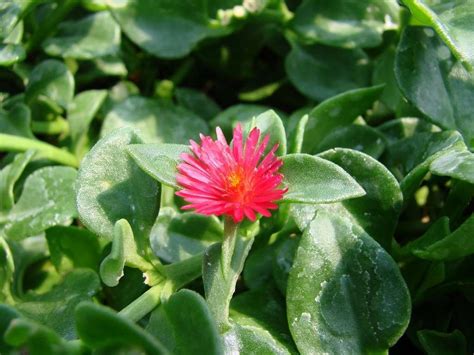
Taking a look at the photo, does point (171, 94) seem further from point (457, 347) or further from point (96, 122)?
point (457, 347)

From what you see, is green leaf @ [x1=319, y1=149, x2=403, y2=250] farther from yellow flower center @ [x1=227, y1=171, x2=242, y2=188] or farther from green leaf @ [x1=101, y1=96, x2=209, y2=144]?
green leaf @ [x1=101, y1=96, x2=209, y2=144]

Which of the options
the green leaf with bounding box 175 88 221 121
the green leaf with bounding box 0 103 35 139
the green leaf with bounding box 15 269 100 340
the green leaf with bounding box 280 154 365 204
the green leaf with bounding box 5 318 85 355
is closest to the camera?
the green leaf with bounding box 5 318 85 355

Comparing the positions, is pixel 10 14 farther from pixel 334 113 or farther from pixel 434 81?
pixel 434 81

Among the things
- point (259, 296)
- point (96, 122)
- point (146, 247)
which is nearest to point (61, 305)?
point (146, 247)

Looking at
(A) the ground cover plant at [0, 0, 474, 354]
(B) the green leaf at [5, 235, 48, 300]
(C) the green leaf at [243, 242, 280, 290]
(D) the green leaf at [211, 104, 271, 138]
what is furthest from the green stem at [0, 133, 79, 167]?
(C) the green leaf at [243, 242, 280, 290]

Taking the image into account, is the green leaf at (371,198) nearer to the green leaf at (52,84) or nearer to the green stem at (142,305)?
the green stem at (142,305)

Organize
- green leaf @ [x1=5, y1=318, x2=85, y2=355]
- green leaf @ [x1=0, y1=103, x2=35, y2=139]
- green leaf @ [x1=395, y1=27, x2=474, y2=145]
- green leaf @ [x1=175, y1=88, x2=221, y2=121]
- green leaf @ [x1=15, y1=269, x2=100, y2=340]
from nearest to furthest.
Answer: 1. green leaf @ [x1=5, y1=318, x2=85, y2=355]
2. green leaf @ [x1=15, y1=269, x2=100, y2=340]
3. green leaf @ [x1=395, y1=27, x2=474, y2=145]
4. green leaf @ [x1=0, y1=103, x2=35, y2=139]
5. green leaf @ [x1=175, y1=88, x2=221, y2=121]

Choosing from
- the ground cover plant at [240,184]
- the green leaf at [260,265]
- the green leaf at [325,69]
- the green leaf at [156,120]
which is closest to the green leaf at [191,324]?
the ground cover plant at [240,184]
